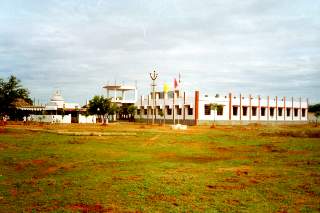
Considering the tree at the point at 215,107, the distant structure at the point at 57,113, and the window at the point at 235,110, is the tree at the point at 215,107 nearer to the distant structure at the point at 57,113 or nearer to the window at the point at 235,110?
the window at the point at 235,110

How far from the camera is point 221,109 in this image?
7581cm

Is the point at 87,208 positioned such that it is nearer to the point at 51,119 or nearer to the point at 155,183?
the point at 155,183

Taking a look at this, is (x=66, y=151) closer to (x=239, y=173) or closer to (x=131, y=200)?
(x=239, y=173)

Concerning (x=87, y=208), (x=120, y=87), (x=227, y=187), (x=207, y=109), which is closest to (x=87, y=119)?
(x=120, y=87)

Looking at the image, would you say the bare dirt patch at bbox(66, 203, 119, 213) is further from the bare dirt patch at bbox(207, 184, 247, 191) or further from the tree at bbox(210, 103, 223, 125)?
the tree at bbox(210, 103, 223, 125)

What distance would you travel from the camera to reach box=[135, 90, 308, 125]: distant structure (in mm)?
73375

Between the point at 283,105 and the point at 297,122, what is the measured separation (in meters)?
7.16

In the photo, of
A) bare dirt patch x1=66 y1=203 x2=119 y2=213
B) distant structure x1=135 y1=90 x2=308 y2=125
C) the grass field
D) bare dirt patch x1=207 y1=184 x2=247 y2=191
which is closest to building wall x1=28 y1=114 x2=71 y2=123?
distant structure x1=135 y1=90 x2=308 y2=125

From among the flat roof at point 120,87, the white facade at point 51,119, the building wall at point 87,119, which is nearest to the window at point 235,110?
the flat roof at point 120,87

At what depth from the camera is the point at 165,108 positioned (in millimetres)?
80938

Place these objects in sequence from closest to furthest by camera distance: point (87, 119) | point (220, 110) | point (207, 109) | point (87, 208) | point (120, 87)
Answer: point (87, 208) < point (207, 109) < point (220, 110) < point (87, 119) < point (120, 87)

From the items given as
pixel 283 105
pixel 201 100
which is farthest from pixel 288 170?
pixel 283 105

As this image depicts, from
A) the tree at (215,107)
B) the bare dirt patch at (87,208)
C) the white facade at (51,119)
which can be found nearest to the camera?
the bare dirt patch at (87,208)

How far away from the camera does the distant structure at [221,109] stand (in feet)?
241
